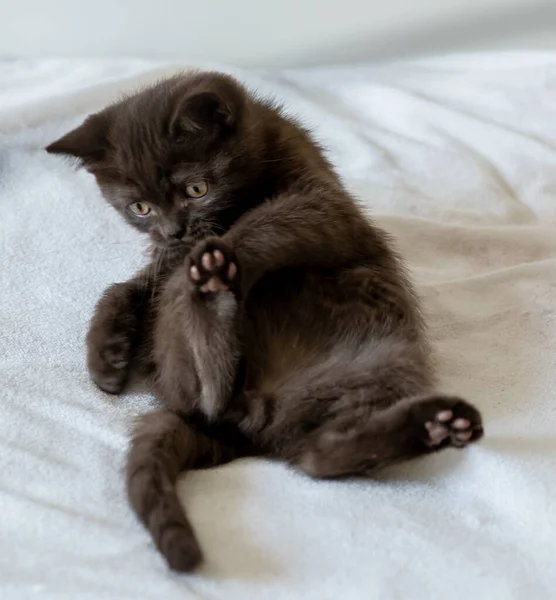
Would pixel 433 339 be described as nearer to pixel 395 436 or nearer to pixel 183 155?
pixel 395 436

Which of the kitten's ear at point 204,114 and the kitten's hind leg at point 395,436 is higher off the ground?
the kitten's ear at point 204,114

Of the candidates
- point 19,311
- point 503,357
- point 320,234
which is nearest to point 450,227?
point 503,357

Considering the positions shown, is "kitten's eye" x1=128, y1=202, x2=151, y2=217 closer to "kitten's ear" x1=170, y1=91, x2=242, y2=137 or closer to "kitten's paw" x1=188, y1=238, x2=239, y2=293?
"kitten's ear" x1=170, y1=91, x2=242, y2=137

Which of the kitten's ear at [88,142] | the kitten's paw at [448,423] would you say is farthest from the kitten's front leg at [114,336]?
the kitten's paw at [448,423]

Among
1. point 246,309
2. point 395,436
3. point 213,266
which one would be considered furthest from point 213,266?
point 395,436

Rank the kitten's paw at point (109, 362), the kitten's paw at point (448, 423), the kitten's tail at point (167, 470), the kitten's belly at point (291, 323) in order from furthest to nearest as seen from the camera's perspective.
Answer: the kitten's paw at point (109, 362)
the kitten's belly at point (291, 323)
the kitten's paw at point (448, 423)
the kitten's tail at point (167, 470)

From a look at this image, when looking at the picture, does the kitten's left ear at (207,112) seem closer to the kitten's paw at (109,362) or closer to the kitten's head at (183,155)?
the kitten's head at (183,155)

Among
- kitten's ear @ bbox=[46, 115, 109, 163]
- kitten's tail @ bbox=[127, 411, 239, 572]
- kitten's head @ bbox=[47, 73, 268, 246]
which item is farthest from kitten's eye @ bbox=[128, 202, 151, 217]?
kitten's tail @ bbox=[127, 411, 239, 572]

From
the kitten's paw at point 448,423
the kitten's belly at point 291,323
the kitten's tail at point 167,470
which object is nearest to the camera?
the kitten's tail at point 167,470
